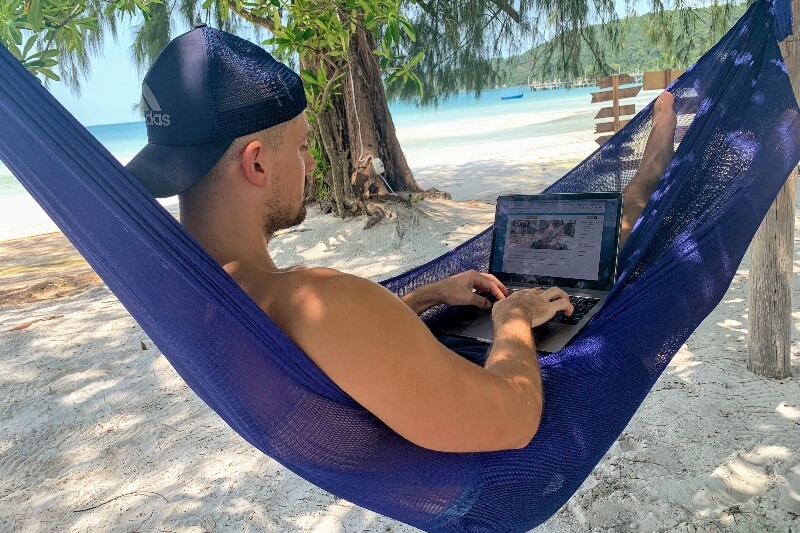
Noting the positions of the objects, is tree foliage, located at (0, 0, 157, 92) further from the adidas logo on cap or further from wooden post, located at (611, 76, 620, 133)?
wooden post, located at (611, 76, 620, 133)

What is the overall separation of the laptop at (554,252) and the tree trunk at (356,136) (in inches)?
108

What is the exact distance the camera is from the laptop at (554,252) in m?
1.24

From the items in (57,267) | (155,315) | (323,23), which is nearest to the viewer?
(155,315)

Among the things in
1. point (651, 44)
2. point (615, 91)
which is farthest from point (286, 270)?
point (615, 91)

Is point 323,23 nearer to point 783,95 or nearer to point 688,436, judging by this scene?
point 783,95

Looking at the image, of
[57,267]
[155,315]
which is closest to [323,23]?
[155,315]

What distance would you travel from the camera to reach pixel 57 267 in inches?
191

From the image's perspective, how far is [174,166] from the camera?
83 cm

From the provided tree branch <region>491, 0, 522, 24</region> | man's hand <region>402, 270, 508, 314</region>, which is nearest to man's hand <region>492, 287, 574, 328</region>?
man's hand <region>402, 270, 508, 314</region>

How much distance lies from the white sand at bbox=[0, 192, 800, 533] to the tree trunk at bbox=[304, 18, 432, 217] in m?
1.90

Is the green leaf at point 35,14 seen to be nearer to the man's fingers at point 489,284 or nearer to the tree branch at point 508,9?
Answer: the man's fingers at point 489,284

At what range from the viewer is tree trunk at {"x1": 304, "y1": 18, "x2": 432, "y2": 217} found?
165 inches

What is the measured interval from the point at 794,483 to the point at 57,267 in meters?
4.85

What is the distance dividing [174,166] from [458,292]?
1.97 feet
